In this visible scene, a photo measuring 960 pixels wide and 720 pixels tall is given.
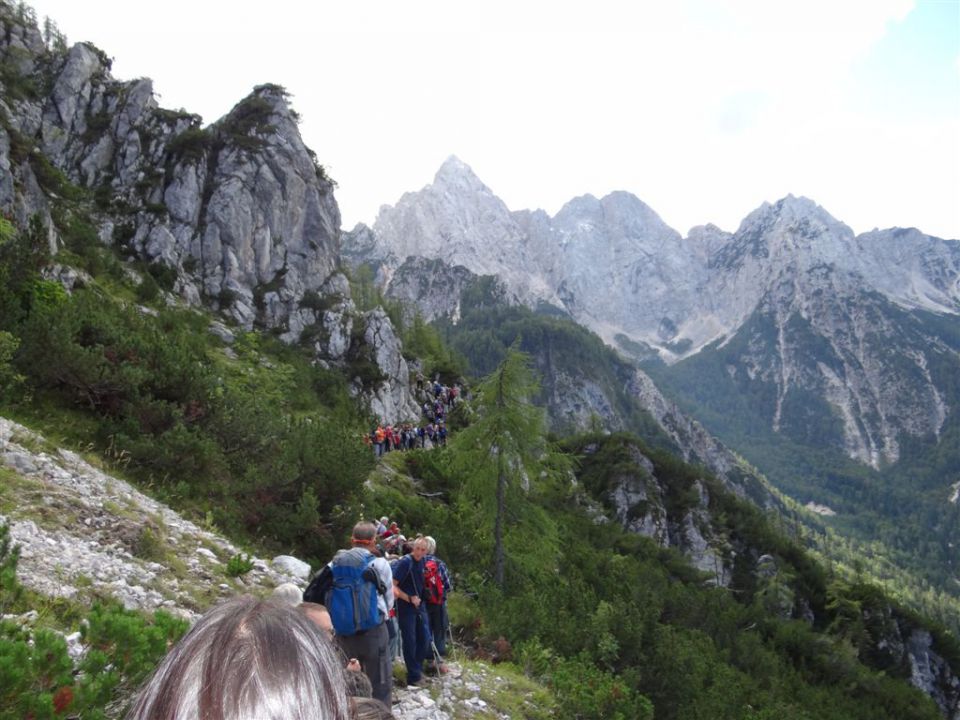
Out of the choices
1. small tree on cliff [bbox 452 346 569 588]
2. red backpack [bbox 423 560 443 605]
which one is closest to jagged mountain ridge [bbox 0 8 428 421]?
small tree on cliff [bbox 452 346 569 588]

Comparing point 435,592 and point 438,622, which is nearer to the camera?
point 435,592

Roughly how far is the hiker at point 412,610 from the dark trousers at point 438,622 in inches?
17.9

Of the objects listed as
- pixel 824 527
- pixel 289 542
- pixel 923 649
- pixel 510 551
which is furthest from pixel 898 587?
pixel 289 542

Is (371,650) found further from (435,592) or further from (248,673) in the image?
(248,673)

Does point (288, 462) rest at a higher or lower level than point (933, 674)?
higher

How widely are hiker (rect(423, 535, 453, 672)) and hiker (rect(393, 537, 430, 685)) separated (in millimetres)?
162

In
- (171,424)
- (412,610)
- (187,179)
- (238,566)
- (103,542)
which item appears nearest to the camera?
(103,542)

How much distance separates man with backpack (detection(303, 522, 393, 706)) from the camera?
5758mm

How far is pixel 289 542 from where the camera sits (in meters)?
11.2

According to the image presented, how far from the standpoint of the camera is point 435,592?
8477 millimetres

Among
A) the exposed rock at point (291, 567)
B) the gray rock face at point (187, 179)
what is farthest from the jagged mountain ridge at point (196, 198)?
the exposed rock at point (291, 567)

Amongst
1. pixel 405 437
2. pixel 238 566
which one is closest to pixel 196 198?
pixel 405 437

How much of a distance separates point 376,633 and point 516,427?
13.2m

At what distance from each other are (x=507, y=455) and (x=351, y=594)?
1328 centimetres
